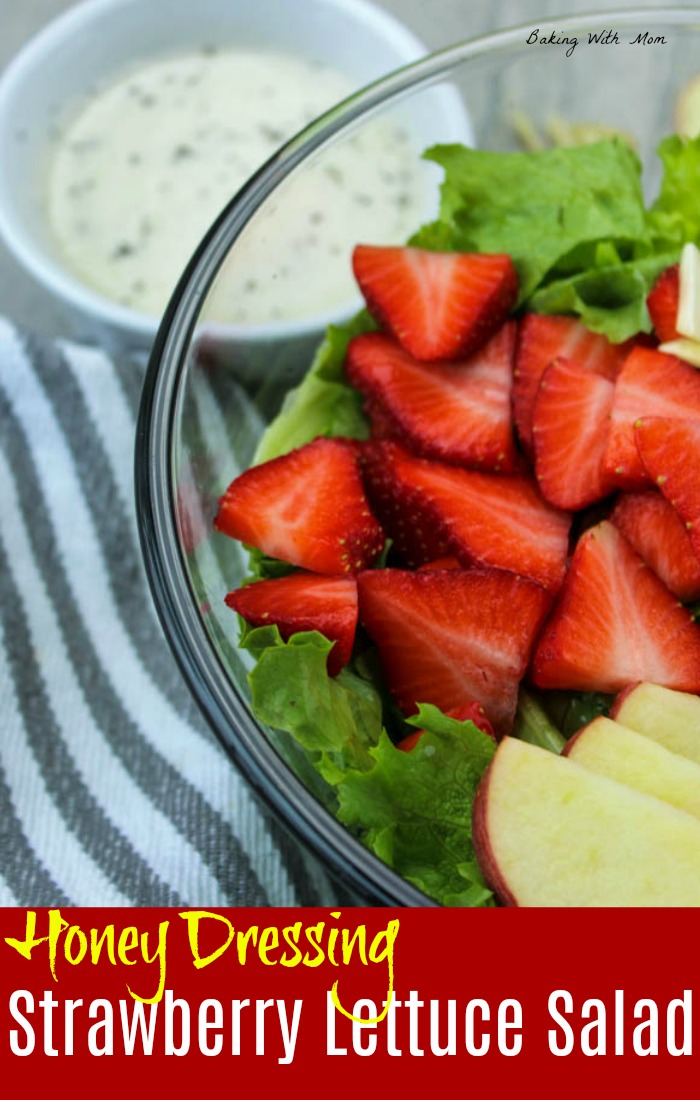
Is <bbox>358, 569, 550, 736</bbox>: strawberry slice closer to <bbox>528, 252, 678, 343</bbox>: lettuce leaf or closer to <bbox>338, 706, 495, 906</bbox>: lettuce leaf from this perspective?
<bbox>338, 706, 495, 906</bbox>: lettuce leaf

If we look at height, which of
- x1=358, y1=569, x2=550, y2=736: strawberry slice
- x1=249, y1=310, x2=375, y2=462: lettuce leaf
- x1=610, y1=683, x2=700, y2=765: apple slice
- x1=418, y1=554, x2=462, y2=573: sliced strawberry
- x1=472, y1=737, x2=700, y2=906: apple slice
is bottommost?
x1=472, y1=737, x2=700, y2=906: apple slice

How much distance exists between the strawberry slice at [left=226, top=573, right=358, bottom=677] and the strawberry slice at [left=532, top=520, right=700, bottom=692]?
0.43 feet

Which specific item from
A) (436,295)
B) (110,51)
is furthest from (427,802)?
(110,51)

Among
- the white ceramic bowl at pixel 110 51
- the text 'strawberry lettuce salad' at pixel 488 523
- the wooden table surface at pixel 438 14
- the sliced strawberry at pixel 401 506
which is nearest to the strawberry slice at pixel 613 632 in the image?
the text 'strawberry lettuce salad' at pixel 488 523

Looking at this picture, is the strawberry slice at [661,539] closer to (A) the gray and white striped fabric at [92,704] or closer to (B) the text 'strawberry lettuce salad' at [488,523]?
(B) the text 'strawberry lettuce salad' at [488,523]

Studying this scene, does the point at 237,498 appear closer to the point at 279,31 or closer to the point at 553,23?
the point at 553,23

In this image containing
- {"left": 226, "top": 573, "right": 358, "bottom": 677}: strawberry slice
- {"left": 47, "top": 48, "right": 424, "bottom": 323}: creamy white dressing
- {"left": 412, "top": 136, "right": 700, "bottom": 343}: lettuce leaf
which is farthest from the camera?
{"left": 47, "top": 48, "right": 424, "bottom": 323}: creamy white dressing

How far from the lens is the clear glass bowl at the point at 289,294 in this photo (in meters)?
0.80

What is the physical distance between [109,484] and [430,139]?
50 centimetres

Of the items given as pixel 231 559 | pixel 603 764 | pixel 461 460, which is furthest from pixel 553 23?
pixel 603 764

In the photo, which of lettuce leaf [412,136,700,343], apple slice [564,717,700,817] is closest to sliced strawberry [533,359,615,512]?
lettuce leaf [412,136,700,343]

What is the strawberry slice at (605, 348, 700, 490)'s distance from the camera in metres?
0.92

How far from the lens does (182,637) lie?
0.81 m

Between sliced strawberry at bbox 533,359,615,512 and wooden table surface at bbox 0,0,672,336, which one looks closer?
sliced strawberry at bbox 533,359,615,512
